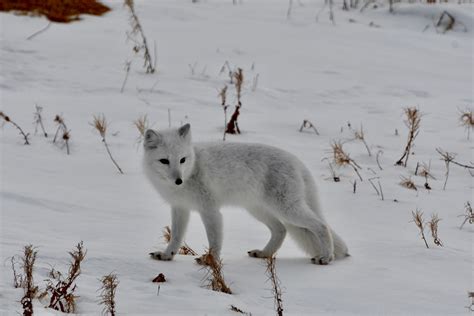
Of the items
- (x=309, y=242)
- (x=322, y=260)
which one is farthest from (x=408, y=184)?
(x=322, y=260)

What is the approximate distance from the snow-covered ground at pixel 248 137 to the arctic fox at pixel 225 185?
0.75 ft

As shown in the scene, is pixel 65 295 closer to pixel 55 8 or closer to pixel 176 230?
pixel 176 230

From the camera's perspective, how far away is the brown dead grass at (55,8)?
1133cm

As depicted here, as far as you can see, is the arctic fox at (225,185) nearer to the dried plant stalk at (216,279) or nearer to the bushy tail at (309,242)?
the bushy tail at (309,242)

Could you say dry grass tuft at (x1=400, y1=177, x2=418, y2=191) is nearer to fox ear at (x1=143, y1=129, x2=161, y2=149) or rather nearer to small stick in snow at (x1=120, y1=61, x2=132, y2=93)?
fox ear at (x1=143, y1=129, x2=161, y2=149)

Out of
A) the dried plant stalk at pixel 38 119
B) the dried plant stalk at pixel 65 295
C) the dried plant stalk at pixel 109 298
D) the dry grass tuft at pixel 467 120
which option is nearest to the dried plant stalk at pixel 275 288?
the dried plant stalk at pixel 109 298

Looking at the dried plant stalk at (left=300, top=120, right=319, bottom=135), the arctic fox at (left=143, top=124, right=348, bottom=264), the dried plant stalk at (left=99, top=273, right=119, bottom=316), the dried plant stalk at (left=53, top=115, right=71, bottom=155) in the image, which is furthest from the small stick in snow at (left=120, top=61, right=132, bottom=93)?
the dried plant stalk at (left=99, top=273, right=119, bottom=316)

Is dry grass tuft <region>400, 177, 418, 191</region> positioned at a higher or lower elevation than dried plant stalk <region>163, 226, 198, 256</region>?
higher

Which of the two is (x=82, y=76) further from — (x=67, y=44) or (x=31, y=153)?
(x=31, y=153)

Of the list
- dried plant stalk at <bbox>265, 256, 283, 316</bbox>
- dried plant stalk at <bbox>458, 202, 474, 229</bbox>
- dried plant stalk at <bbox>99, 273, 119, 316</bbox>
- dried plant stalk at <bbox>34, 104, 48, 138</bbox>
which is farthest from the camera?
dried plant stalk at <bbox>34, 104, 48, 138</bbox>

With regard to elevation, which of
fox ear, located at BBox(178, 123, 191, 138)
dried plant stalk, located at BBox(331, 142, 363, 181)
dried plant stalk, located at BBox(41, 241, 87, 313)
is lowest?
dried plant stalk, located at BBox(331, 142, 363, 181)

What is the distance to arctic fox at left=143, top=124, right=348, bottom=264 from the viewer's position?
4.91 metres

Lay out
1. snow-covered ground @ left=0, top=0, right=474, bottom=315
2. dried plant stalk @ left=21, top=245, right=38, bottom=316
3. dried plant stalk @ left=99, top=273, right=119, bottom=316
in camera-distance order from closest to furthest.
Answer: dried plant stalk @ left=21, top=245, right=38, bottom=316, dried plant stalk @ left=99, top=273, right=119, bottom=316, snow-covered ground @ left=0, top=0, right=474, bottom=315

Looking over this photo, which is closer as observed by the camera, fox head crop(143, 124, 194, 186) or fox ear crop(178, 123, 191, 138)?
fox head crop(143, 124, 194, 186)
